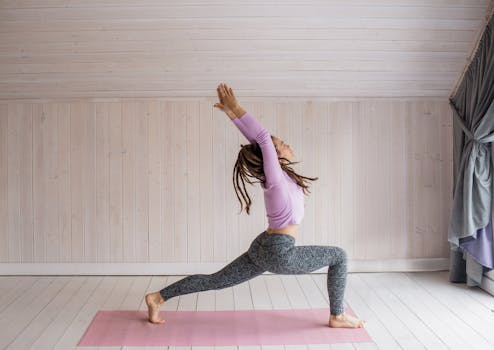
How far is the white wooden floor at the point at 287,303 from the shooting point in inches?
121

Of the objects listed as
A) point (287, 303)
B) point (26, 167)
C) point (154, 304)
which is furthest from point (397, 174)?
point (26, 167)

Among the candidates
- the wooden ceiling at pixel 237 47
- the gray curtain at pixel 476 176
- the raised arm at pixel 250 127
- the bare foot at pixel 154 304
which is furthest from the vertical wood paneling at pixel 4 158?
the gray curtain at pixel 476 176

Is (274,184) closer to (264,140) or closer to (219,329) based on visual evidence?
(264,140)

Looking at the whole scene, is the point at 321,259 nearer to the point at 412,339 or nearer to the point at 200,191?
the point at 412,339

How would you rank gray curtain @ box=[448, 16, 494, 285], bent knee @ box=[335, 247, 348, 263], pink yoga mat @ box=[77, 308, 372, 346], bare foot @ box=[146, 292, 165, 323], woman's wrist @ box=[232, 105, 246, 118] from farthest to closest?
gray curtain @ box=[448, 16, 494, 285]
bare foot @ box=[146, 292, 165, 323]
bent knee @ box=[335, 247, 348, 263]
pink yoga mat @ box=[77, 308, 372, 346]
woman's wrist @ box=[232, 105, 246, 118]

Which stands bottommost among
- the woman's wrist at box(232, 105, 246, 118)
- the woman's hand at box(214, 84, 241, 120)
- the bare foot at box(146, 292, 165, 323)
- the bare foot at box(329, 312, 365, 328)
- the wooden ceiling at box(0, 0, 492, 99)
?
the bare foot at box(329, 312, 365, 328)

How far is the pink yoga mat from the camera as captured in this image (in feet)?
10.0

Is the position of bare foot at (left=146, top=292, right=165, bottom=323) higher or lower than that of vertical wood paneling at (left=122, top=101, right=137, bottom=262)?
lower

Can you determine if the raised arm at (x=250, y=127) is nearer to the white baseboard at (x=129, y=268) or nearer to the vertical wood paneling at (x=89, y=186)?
the white baseboard at (x=129, y=268)

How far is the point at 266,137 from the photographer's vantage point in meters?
2.87

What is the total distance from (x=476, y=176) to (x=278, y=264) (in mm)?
1733

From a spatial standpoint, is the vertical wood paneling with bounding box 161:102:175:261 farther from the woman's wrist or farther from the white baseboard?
the woman's wrist

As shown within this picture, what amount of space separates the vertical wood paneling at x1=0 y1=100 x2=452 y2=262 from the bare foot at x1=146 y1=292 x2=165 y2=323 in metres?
1.22

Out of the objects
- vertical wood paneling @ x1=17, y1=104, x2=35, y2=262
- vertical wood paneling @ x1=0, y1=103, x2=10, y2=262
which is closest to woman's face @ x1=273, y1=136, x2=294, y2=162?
vertical wood paneling @ x1=17, y1=104, x2=35, y2=262
